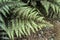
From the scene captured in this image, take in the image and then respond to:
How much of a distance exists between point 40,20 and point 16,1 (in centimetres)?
57

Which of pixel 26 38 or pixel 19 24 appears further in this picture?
pixel 26 38

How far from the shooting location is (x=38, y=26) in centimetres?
312

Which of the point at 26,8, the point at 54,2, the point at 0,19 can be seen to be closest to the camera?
the point at 0,19

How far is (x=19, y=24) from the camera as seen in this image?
3137mm

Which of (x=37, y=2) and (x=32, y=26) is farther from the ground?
(x=37, y=2)

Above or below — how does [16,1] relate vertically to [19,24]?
above

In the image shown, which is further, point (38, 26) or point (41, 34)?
point (41, 34)

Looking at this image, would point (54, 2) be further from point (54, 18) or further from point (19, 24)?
point (19, 24)

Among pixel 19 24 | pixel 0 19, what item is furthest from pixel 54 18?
pixel 0 19

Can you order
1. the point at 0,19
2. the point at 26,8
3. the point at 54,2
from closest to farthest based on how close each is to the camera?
the point at 0,19, the point at 26,8, the point at 54,2

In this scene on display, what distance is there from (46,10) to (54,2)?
0.25 metres

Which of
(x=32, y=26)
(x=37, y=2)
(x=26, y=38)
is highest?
(x=37, y=2)

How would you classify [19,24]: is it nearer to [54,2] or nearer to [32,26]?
[32,26]

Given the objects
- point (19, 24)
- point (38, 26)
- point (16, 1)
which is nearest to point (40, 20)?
point (38, 26)
